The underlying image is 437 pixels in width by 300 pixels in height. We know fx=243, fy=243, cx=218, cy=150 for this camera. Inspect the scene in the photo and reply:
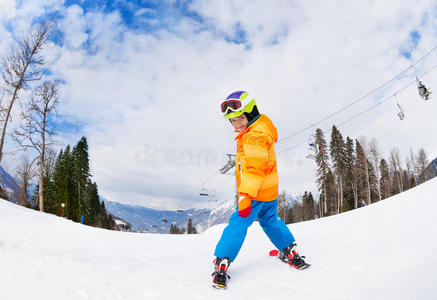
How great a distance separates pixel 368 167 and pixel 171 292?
37.2 m

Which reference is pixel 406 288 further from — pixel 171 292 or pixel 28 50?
pixel 28 50

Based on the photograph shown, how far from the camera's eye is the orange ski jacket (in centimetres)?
256

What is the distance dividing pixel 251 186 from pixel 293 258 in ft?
3.19

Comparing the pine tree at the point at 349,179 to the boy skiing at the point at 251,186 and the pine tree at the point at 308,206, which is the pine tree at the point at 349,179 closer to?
the pine tree at the point at 308,206

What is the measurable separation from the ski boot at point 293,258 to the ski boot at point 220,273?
2.46ft

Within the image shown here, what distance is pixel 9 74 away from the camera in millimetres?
14172

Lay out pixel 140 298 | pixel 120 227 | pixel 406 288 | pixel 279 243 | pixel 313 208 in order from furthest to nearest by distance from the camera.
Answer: pixel 120 227 → pixel 313 208 → pixel 279 243 → pixel 140 298 → pixel 406 288

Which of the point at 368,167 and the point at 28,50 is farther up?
the point at 28,50

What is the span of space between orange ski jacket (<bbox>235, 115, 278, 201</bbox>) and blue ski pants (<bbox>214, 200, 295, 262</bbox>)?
0.14m

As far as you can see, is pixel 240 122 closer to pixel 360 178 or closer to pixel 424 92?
pixel 424 92

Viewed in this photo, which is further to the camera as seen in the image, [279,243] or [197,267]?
[197,267]

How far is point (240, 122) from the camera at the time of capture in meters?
3.07

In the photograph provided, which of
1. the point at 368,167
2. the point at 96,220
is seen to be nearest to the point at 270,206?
the point at 368,167

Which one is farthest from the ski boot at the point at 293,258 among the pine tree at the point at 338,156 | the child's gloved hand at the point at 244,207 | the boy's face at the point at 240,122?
the pine tree at the point at 338,156
